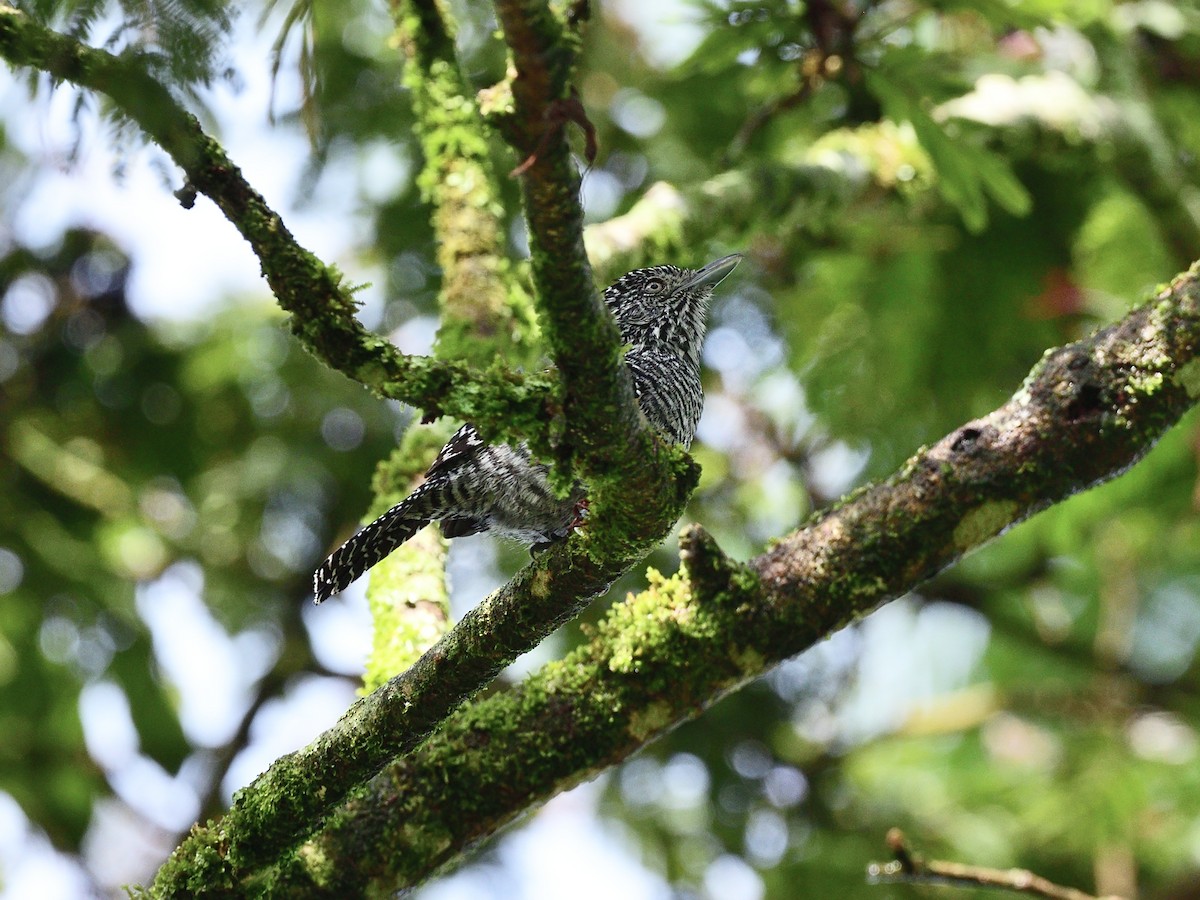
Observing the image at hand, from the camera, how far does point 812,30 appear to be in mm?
5270

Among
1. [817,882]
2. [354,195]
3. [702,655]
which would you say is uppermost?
[354,195]

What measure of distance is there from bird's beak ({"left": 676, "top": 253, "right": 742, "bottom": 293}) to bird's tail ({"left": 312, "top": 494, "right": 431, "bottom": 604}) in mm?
1668

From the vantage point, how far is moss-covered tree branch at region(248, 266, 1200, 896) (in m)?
3.33

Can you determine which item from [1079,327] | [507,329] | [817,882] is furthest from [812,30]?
[817,882]

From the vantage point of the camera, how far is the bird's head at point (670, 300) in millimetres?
5117

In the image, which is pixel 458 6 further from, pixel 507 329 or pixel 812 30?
pixel 507 329

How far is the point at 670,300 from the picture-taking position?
17.3 feet

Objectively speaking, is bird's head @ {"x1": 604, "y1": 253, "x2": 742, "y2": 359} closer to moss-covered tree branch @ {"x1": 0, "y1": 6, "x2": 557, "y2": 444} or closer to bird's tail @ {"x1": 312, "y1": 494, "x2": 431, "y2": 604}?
bird's tail @ {"x1": 312, "y1": 494, "x2": 431, "y2": 604}

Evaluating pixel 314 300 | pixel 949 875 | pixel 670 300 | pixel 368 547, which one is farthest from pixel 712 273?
pixel 314 300

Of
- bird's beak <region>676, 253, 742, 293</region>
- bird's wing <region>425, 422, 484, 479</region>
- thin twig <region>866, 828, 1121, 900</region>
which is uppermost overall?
bird's beak <region>676, 253, 742, 293</region>

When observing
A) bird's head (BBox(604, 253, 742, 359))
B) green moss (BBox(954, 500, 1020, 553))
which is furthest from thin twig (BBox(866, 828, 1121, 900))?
bird's head (BBox(604, 253, 742, 359))

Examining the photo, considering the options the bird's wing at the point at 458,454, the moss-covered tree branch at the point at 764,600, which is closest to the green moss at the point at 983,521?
the moss-covered tree branch at the point at 764,600

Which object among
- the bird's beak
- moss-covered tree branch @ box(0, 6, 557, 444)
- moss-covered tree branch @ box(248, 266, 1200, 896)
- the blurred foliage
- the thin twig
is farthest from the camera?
the blurred foliage

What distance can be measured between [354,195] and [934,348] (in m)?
3.11
